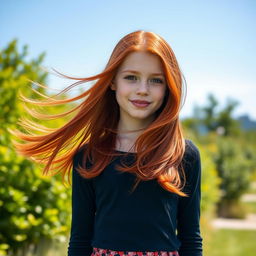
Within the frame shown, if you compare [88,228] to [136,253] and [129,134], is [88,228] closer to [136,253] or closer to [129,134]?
[136,253]

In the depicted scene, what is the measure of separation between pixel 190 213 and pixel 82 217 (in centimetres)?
54

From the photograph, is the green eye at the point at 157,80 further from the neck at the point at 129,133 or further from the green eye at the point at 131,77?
the neck at the point at 129,133

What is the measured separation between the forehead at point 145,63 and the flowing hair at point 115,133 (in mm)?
22

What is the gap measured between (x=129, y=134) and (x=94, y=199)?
38 cm

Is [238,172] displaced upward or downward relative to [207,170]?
upward

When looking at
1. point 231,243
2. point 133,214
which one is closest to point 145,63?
Answer: point 133,214

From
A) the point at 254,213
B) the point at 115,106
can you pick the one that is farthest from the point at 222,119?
the point at 115,106

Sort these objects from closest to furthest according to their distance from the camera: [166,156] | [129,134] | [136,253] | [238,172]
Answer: [136,253], [166,156], [129,134], [238,172]

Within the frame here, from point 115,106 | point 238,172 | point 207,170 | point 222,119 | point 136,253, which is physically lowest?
point 136,253

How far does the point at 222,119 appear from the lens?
4484 centimetres

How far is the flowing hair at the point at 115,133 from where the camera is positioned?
2.03m

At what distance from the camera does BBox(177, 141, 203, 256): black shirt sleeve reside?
2029 millimetres

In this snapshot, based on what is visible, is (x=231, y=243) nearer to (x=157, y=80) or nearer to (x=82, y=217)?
(x=82, y=217)

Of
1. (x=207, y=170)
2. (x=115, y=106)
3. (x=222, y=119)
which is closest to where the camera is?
(x=115, y=106)
